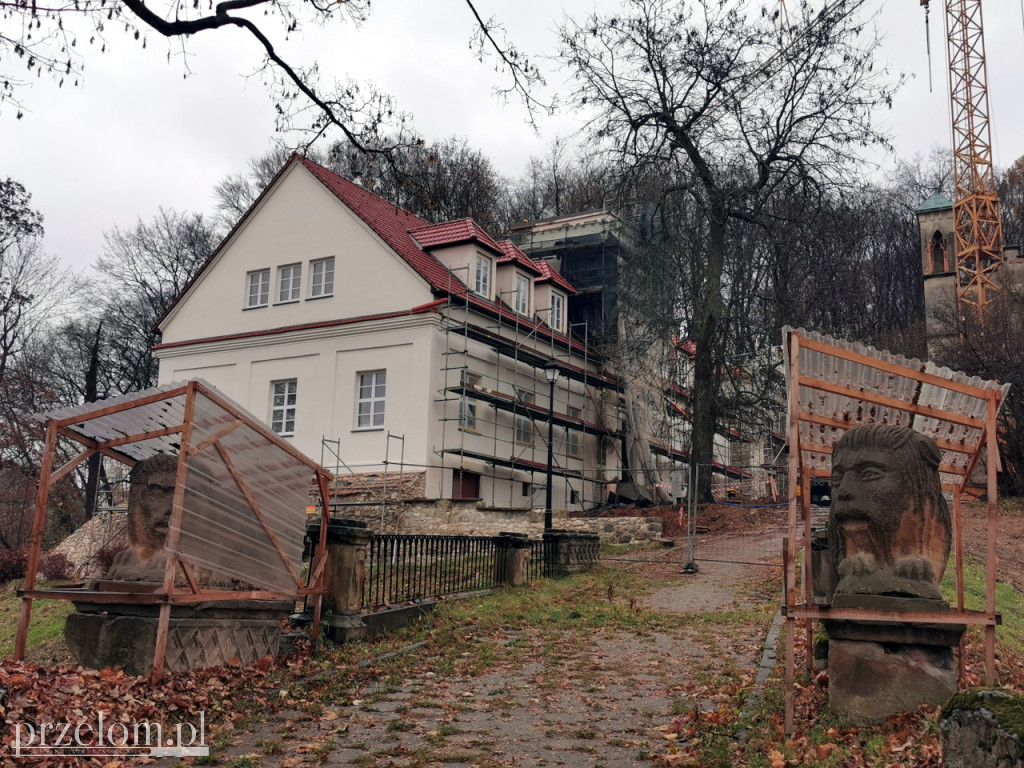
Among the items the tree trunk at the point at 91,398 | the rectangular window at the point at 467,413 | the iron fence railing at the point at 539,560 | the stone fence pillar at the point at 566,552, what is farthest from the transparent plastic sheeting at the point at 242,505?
the tree trunk at the point at 91,398

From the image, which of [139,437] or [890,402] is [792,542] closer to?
[890,402]

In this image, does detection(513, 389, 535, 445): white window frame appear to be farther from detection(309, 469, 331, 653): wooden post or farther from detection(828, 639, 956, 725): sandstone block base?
detection(828, 639, 956, 725): sandstone block base

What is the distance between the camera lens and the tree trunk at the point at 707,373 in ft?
87.7

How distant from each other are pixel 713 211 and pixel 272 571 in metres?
20.3

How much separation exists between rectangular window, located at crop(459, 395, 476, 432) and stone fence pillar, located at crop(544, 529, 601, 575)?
794cm

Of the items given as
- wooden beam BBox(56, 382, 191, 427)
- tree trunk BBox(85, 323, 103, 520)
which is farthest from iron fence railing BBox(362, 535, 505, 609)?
tree trunk BBox(85, 323, 103, 520)

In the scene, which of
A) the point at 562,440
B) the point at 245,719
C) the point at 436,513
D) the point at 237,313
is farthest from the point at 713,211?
the point at 245,719

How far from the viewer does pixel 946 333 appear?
33.9 meters

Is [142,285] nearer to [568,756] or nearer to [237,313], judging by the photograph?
[237,313]

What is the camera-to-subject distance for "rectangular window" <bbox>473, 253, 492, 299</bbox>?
2845 centimetres

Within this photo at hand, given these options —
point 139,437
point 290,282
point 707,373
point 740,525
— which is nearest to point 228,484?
point 139,437

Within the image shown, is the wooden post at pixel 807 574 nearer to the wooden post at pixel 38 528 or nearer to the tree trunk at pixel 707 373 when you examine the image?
the wooden post at pixel 38 528

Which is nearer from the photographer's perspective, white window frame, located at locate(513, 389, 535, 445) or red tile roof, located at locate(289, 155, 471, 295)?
red tile roof, located at locate(289, 155, 471, 295)

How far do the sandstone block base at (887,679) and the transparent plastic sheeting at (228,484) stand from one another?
574 centimetres
